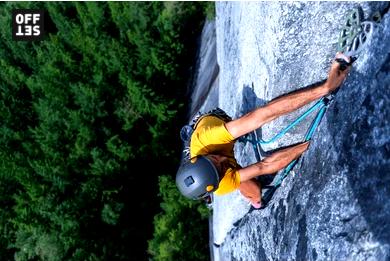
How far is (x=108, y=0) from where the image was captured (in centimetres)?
1177

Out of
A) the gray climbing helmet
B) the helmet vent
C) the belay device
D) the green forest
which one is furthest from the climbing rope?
the green forest

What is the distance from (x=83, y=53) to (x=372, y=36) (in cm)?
942

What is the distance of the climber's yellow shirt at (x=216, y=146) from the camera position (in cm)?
461

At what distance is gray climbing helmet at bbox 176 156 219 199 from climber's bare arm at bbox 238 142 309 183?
1.52 feet

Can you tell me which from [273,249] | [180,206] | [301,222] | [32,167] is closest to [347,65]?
[301,222]

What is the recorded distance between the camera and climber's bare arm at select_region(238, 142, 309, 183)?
4.36m

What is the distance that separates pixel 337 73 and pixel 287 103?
20.8 inches

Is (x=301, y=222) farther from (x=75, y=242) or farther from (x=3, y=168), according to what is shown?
(x=3, y=168)

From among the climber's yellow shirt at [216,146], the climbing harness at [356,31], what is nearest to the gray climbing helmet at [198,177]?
the climber's yellow shirt at [216,146]

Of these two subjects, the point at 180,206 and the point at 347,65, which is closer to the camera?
the point at 347,65

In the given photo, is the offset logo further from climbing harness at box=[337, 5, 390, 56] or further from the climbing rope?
climbing harness at box=[337, 5, 390, 56]

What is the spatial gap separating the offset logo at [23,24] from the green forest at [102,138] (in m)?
0.24

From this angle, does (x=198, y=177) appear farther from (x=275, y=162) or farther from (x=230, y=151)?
(x=275, y=162)

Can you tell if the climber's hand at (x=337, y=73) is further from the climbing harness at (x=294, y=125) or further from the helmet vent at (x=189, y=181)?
the helmet vent at (x=189, y=181)
